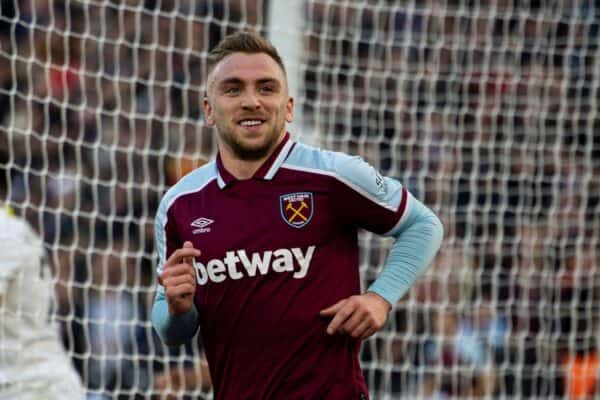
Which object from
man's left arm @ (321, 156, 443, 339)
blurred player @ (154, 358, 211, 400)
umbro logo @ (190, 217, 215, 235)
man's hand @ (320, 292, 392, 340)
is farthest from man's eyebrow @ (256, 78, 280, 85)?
blurred player @ (154, 358, 211, 400)

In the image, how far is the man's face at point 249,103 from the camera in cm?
302

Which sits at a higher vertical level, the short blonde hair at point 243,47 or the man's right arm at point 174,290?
the short blonde hair at point 243,47

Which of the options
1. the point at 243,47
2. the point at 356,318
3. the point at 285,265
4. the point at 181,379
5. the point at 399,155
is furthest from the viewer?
the point at 399,155

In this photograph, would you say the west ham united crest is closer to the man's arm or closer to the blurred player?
the man's arm

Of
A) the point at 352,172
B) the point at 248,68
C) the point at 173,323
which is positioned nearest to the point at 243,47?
the point at 248,68

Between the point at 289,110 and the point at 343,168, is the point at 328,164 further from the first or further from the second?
the point at 289,110

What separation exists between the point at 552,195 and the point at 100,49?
2.50 meters

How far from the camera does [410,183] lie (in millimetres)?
6609

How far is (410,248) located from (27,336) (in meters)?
1.98

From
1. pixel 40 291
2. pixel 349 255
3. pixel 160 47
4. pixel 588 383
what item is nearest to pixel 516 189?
pixel 588 383

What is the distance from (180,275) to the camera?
9.40 feet

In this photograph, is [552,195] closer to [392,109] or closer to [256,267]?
[392,109]

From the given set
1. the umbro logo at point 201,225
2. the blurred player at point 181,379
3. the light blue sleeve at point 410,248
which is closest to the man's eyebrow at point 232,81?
the umbro logo at point 201,225

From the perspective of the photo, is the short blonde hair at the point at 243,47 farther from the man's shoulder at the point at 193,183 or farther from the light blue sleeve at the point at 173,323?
the light blue sleeve at the point at 173,323
